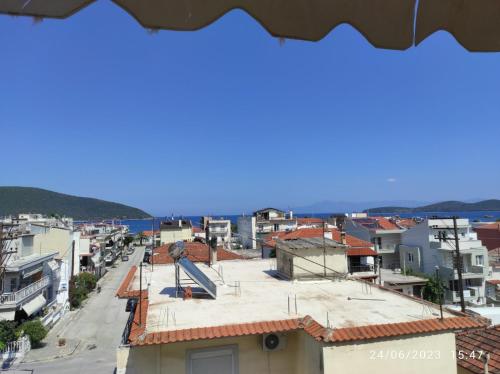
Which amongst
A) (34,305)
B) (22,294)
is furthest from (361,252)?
(34,305)

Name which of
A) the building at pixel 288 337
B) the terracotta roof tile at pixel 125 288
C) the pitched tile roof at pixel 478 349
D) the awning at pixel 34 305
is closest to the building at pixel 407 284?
the pitched tile roof at pixel 478 349

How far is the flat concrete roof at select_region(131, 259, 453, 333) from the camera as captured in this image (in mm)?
7258

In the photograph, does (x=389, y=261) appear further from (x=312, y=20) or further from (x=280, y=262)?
(x=312, y=20)

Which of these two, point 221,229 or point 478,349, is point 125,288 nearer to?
point 478,349

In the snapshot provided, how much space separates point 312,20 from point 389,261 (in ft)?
144

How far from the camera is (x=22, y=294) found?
76.0 ft

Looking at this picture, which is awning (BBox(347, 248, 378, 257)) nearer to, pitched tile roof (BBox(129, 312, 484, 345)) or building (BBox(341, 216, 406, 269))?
building (BBox(341, 216, 406, 269))

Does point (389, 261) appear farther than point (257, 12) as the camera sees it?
Yes

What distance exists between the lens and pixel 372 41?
1.58m

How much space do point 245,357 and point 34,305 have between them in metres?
24.7

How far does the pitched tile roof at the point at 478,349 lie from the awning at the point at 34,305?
85.6 ft

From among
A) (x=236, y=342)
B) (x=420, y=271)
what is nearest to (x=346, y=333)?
(x=236, y=342)

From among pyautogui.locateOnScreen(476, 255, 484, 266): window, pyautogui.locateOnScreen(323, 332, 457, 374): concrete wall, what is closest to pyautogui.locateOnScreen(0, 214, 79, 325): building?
pyautogui.locateOnScreen(323, 332, 457, 374): concrete wall

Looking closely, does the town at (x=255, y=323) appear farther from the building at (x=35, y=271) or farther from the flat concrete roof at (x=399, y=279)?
the flat concrete roof at (x=399, y=279)
